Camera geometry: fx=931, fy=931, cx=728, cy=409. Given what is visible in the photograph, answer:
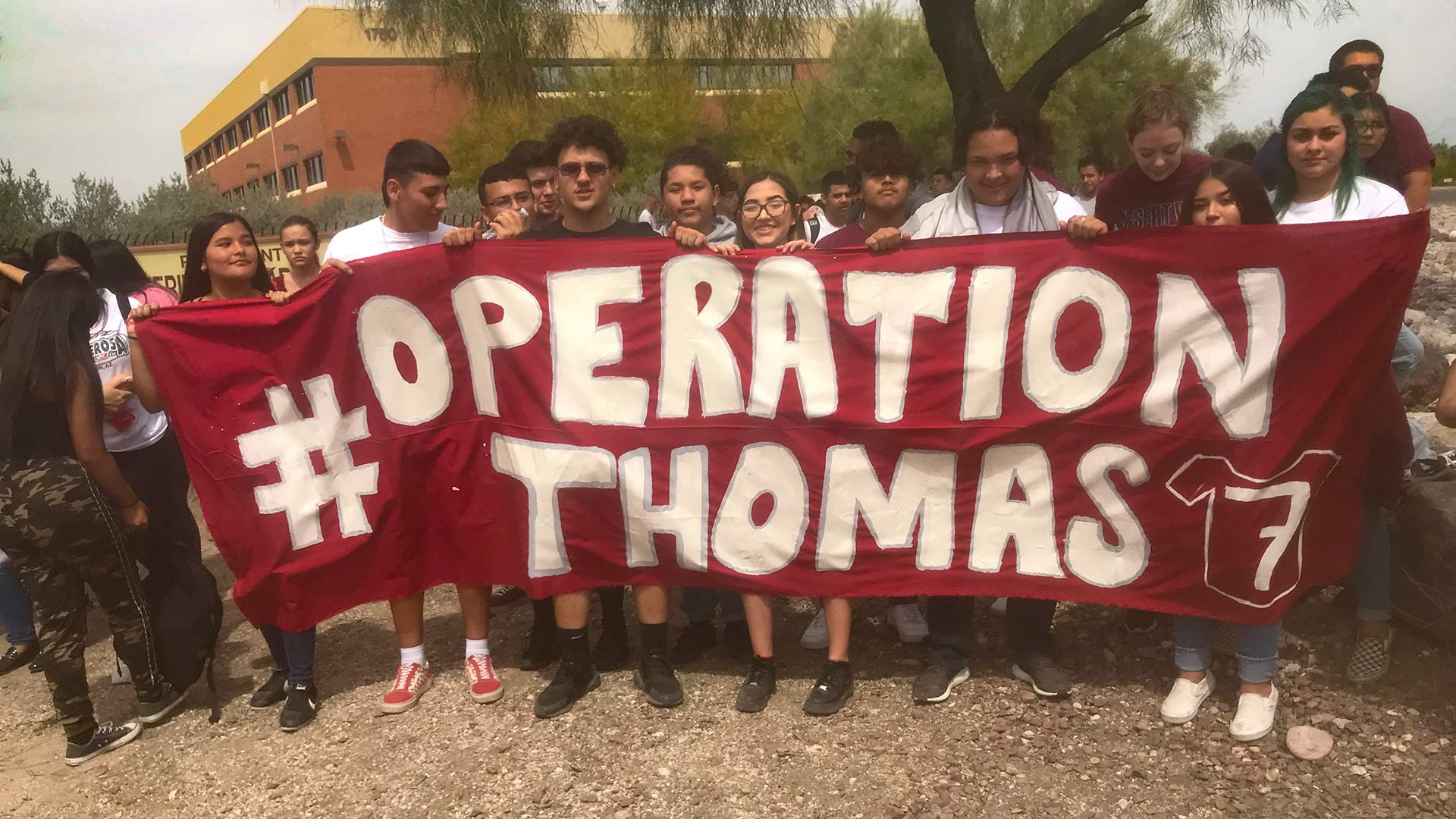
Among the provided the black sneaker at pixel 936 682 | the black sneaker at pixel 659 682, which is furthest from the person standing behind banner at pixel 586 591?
the black sneaker at pixel 936 682

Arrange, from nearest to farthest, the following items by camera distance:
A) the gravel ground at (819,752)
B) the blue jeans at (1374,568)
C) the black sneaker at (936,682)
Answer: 1. the gravel ground at (819,752)
2. the blue jeans at (1374,568)
3. the black sneaker at (936,682)

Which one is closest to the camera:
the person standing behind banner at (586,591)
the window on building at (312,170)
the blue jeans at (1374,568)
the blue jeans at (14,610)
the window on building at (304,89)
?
the blue jeans at (1374,568)

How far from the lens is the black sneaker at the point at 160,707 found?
348 cm

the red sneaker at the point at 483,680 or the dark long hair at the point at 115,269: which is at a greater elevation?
the dark long hair at the point at 115,269

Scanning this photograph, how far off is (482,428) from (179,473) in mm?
1324

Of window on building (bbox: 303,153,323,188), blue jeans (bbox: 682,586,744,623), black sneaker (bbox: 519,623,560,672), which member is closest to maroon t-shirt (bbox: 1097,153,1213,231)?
blue jeans (bbox: 682,586,744,623)

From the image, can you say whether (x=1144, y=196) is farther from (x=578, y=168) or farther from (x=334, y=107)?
(x=334, y=107)

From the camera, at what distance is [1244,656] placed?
3.04 metres

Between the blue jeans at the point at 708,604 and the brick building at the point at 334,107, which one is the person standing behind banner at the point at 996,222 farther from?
the brick building at the point at 334,107

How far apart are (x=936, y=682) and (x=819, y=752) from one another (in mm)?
526

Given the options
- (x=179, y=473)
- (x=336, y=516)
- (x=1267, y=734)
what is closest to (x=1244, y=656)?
(x=1267, y=734)

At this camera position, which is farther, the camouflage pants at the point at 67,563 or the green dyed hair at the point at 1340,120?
the camouflage pants at the point at 67,563

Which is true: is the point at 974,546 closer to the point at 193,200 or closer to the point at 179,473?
the point at 179,473

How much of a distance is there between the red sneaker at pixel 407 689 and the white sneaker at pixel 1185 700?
2.64 metres
